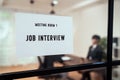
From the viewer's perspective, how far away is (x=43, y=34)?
1102 millimetres

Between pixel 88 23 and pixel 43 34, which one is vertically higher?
pixel 88 23

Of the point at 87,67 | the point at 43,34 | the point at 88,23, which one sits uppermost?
the point at 88,23

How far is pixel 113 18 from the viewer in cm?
138

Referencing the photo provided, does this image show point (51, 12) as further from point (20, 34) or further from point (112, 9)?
point (112, 9)

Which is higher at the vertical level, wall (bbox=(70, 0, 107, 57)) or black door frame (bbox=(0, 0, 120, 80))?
wall (bbox=(70, 0, 107, 57))

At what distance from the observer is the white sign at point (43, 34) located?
1031mm

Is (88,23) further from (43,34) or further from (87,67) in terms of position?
(43,34)

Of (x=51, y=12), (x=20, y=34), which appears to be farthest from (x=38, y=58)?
(x=51, y=12)

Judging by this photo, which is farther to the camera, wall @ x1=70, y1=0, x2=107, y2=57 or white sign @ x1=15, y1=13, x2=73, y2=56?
wall @ x1=70, y1=0, x2=107, y2=57

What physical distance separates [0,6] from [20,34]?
24cm

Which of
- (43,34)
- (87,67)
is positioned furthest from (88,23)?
(43,34)

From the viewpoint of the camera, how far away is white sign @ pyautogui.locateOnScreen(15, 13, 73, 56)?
1.03 meters

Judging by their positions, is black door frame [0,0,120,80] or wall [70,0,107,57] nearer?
black door frame [0,0,120,80]

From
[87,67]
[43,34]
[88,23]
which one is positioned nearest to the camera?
[43,34]
